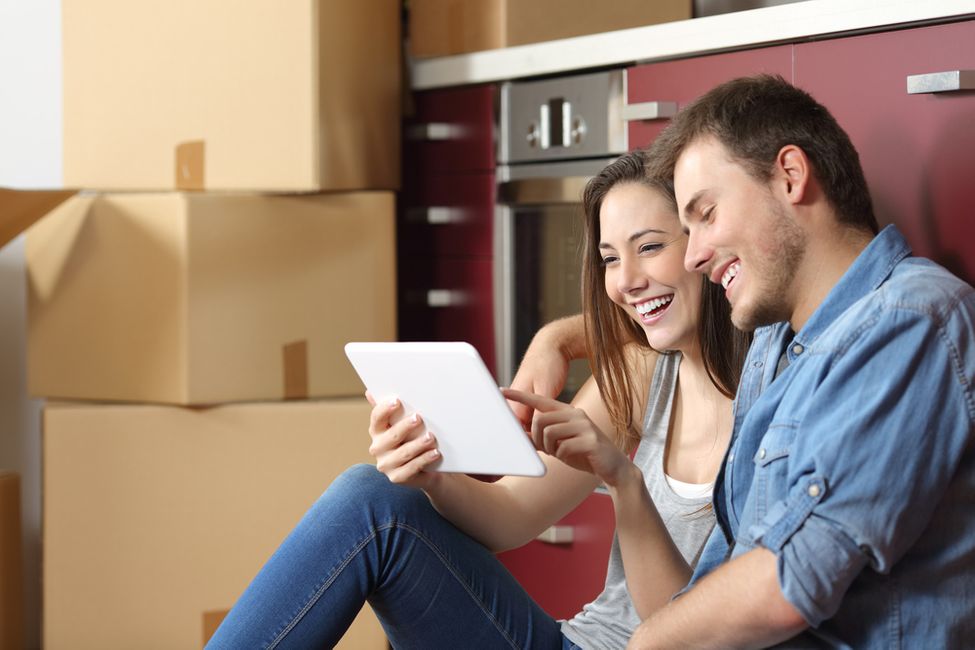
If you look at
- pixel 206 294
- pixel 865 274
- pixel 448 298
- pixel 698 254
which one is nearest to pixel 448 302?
pixel 448 298

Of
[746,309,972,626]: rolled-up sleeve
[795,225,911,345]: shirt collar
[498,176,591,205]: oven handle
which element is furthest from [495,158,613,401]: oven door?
[746,309,972,626]: rolled-up sleeve

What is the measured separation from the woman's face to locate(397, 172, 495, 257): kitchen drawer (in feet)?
2.61

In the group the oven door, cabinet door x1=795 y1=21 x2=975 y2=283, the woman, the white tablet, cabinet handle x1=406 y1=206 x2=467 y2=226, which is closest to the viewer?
the white tablet

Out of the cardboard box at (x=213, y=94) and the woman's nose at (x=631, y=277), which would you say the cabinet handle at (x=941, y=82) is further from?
the cardboard box at (x=213, y=94)

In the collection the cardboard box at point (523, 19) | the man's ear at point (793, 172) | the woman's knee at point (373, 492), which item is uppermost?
the cardboard box at point (523, 19)

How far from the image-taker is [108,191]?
7.21 ft

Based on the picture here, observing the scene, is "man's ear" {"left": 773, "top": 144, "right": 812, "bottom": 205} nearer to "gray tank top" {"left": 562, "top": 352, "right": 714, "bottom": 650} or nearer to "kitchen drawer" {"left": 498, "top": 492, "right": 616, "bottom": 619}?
"gray tank top" {"left": 562, "top": 352, "right": 714, "bottom": 650}

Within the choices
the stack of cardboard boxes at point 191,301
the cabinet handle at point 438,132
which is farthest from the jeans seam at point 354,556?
the cabinet handle at point 438,132

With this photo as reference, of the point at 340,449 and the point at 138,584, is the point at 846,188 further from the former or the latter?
the point at 138,584

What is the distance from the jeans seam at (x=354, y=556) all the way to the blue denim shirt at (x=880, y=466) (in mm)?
407

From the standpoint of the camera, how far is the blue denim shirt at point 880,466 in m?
0.96

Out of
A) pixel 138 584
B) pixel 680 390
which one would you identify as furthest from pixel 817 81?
pixel 138 584

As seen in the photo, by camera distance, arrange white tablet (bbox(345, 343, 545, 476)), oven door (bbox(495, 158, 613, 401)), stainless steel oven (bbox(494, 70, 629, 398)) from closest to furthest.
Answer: white tablet (bbox(345, 343, 545, 476))
stainless steel oven (bbox(494, 70, 629, 398))
oven door (bbox(495, 158, 613, 401))

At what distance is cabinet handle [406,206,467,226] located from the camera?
2318 mm
